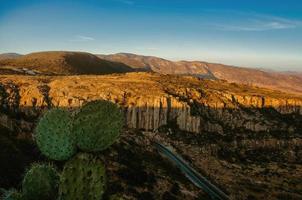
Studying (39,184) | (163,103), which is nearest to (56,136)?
(39,184)

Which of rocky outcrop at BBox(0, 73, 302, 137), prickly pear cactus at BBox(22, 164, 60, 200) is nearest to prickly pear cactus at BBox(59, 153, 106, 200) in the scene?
prickly pear cactus at BBox(22, 164, 60, 200)

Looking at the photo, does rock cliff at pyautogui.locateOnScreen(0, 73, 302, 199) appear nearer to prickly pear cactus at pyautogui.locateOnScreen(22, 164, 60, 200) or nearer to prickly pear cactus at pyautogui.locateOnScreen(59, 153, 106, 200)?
prickly pear cactus at pyautogui.locateOnScreen(22, 164, 60, 200)

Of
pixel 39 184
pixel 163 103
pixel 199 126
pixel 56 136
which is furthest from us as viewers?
pixel 163 103

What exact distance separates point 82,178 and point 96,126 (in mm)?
1220

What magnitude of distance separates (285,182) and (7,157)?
47.0 meters

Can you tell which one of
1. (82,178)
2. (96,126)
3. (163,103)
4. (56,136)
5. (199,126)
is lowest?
(199,126)

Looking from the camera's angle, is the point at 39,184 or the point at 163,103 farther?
the point at 163,103

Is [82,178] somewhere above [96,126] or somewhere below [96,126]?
below

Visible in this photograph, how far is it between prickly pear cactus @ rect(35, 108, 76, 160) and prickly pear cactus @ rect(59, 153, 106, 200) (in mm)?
354

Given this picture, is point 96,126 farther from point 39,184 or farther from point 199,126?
point 199,126

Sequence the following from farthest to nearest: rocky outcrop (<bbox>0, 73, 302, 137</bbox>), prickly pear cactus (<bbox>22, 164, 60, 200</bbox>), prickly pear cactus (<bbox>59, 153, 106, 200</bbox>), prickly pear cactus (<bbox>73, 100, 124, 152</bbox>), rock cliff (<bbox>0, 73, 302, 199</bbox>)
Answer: rocky outcrop (<bbox>0, 73, 302, 137</bbox>), rock cliff (<bbox>0, 73, 302, 199</bbox>), prickly pear cactus (<bbox>22, 164, 60, 200</bbox>), prickly pear cactus (<bbox>73, 100, 124, 152</bbox>), prickly pear cactus (<bbox>59, 153, 106, 200</bbox>)

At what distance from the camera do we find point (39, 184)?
10.9 meters

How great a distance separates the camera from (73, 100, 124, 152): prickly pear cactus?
9859mm

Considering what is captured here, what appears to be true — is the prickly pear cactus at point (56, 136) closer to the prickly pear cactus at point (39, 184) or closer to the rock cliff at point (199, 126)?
the prickly pear cactus at point (39, 184)
